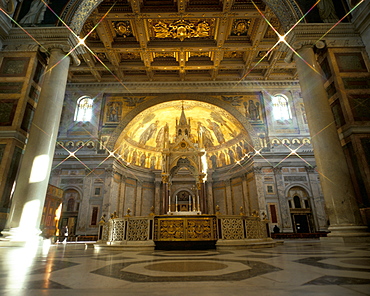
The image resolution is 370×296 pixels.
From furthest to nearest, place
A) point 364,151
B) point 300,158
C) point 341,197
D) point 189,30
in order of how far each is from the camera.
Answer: point 300,158 → point 189,30 → point 364,151 → point 341,197

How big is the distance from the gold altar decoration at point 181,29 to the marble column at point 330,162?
7.37m

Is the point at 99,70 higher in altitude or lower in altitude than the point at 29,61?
higher

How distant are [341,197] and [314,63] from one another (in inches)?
178

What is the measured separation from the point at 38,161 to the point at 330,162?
842 centimetres

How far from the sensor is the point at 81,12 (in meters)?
8.80

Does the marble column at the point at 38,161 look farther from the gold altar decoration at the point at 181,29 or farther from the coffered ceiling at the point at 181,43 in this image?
the gold altar decoration at the point at 181,29

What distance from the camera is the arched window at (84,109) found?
16.7 meters

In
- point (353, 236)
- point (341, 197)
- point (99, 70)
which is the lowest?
point (353, 236)

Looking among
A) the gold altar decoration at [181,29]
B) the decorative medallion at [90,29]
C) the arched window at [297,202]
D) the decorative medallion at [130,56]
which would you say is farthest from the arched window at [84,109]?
the arched window at [297,202]

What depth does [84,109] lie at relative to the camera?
17.0 m

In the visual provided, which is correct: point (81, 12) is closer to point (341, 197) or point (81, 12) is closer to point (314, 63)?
point (314, 63)

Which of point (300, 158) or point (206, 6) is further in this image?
point (300, 158)

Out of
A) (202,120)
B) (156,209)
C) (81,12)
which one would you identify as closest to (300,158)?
(202,120)

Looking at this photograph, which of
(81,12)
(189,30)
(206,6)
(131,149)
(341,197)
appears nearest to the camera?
(341,197)
